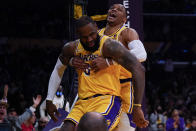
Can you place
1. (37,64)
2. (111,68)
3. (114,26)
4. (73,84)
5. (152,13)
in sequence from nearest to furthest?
(111,68)
(114,26)
(73,84)
(37,64)
(152,13)

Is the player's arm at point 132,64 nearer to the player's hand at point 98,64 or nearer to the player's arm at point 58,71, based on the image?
the player's hand at point 98,64

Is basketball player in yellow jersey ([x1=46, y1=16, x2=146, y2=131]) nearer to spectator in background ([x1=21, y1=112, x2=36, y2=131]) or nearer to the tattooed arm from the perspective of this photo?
the tattooed arm

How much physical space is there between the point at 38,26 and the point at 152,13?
5.85 metres

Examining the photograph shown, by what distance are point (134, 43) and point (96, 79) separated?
0.72 metres

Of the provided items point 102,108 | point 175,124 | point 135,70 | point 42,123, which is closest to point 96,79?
point 102,108

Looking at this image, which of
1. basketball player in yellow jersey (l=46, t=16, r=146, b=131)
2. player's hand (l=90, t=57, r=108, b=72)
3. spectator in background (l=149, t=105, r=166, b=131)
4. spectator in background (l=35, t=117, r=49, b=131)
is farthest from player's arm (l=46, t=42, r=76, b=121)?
spectator in background (l=149, t=105, r=166, b=131)

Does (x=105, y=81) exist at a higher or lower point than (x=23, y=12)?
higher

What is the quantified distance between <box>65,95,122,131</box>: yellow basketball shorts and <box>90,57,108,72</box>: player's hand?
0.27 meters

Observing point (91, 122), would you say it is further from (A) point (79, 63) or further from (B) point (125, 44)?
(B) point (125, 44)

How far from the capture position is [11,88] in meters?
14.1

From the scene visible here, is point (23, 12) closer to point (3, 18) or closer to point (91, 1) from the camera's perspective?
point (3, 18)

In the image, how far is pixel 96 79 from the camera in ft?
12.4

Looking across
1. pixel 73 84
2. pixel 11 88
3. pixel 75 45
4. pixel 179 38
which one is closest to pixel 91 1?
pixel 73 84

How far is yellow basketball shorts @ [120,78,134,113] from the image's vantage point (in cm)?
429
